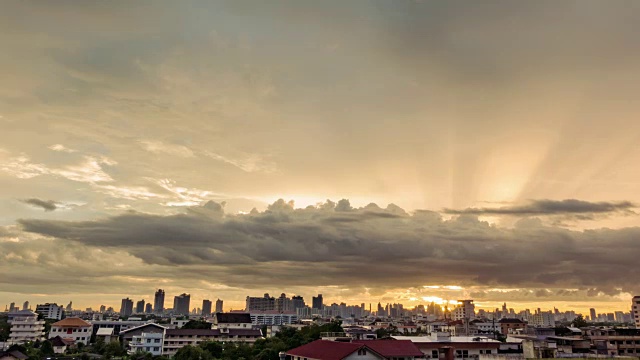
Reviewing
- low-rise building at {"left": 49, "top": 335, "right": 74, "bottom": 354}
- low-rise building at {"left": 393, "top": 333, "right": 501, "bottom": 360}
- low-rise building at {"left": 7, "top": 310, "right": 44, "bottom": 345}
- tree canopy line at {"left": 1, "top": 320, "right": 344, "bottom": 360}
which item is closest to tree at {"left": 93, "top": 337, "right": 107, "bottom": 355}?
tree canopy line at {"left": 1, "top": 320, "right": 344, "bottom": 360}

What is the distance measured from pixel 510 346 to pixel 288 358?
123 ft

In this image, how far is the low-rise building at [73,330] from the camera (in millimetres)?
147500

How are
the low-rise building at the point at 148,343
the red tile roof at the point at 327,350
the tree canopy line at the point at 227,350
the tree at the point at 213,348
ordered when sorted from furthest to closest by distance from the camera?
1. the low-rise building at the point at 148,343
2. the tree at the point at 213,348
3. the tree canopy line at the point at 227,350
4. the red tile roof at the point at 327,350

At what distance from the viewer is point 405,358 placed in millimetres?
63594

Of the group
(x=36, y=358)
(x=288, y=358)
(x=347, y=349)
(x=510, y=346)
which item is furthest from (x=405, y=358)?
(x=36, y=358)

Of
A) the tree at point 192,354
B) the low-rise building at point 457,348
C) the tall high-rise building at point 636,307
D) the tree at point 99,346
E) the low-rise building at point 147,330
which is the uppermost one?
the tall high-rise building at point 636,307

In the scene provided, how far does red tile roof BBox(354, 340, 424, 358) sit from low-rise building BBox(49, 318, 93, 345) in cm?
11967

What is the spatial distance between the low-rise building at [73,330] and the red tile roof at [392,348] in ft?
393

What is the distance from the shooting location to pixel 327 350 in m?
62.4

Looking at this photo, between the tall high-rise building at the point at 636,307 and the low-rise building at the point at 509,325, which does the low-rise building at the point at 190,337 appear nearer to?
the low-rise building at the point at 509,325

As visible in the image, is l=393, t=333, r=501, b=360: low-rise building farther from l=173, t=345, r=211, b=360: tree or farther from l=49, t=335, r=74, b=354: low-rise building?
l=49, t=335, r=74, b=354: low-rise building

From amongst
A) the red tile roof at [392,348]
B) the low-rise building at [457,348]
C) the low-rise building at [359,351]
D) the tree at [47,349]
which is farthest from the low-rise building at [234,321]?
the red tile roof at [392,348]

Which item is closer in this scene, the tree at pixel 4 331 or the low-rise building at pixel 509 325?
the tree at pixel 4 331

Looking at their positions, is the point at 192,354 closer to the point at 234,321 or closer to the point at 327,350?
the point at 327,350
